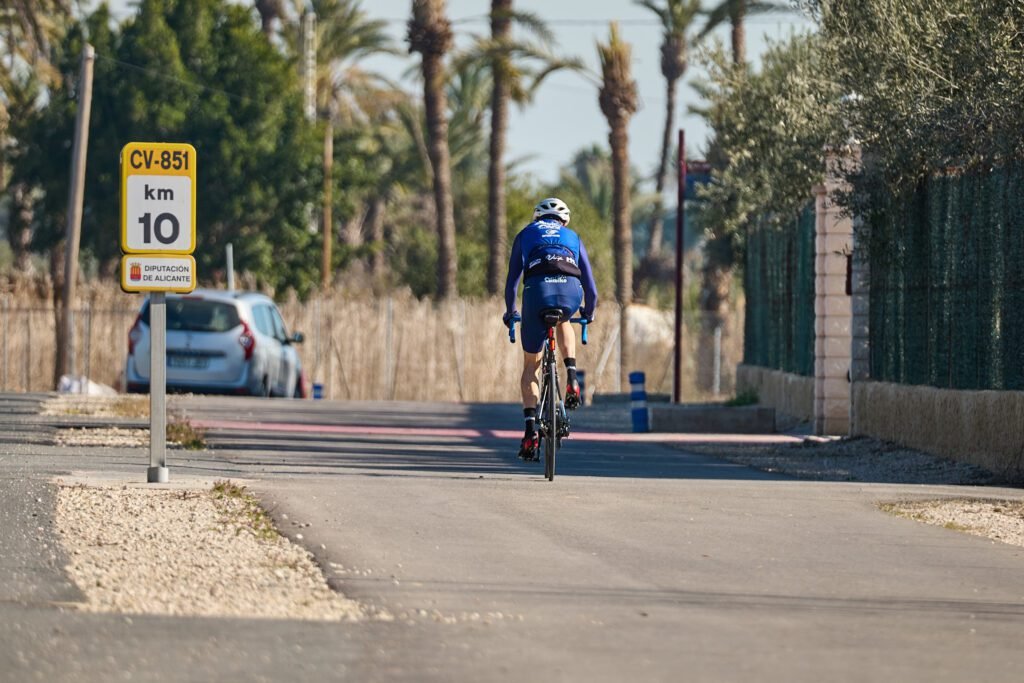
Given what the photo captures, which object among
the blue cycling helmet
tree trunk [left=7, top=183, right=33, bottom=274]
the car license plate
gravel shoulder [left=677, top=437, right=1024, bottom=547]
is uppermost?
tree trunk [left=7, top=183, right=33, bottom=274]

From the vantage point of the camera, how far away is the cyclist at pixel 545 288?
14.0 meters

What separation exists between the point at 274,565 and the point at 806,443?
12062 mm

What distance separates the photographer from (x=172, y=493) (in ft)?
40.7

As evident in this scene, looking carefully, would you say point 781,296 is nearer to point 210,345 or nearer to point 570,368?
point 210,345

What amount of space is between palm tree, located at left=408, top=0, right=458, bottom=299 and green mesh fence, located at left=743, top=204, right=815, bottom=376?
1441 cm

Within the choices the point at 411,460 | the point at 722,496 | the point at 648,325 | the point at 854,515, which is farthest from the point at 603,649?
the point at 648,325

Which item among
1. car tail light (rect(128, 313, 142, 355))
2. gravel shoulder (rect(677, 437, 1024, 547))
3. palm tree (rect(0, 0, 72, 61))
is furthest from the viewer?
palm tree (rect(0, 0, 72, 61))

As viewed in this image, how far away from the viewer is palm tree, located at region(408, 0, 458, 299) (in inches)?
1768

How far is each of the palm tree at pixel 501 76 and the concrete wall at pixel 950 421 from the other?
23287mm

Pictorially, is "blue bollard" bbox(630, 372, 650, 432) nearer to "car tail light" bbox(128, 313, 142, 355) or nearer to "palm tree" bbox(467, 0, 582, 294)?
"car tail light" bbox(128, 313, 142, 355)

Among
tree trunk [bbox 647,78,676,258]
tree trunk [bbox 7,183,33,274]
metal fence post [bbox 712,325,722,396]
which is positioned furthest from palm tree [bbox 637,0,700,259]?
tree trunk [bbox 7,183,33,274]

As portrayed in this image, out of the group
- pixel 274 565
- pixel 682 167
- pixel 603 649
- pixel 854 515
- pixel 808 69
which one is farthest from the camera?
pixel 682 167

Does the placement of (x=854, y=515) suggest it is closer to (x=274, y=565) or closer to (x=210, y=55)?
(x=274, y=565)

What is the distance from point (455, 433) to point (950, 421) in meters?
6.00
